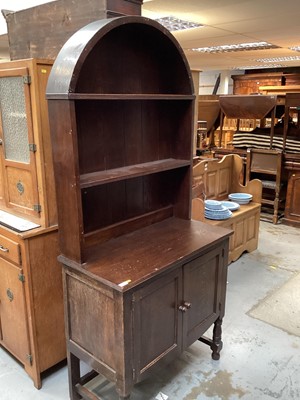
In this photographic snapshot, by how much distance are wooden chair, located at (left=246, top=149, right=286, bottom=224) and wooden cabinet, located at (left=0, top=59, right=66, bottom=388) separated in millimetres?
3646

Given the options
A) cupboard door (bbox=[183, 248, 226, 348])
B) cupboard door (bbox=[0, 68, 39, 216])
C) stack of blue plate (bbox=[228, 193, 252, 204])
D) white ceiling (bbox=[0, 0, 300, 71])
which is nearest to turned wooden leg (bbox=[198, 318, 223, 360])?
cupboard door (bbox=[183, 248, 226, 348])

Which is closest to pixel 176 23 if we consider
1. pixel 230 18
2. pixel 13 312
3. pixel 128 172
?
pixel 230 18

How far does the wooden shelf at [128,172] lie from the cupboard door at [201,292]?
1.76 feet

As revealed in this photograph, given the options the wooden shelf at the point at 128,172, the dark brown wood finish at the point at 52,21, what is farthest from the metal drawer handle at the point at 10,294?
the dark brown wood finish at the point at 52,21

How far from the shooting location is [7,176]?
6.97 feet

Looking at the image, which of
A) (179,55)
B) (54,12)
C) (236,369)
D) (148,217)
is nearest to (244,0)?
(179,55)

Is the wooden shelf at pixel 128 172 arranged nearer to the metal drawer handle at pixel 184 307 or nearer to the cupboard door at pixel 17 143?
the cupboard door at pixel 17 143

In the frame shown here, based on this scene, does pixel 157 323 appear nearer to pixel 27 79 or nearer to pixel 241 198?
pixel 27 79

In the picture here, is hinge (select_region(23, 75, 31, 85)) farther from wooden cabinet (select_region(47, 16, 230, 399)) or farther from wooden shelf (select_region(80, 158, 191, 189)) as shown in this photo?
wooden shelf (select_region(80, 158, 191, 189))

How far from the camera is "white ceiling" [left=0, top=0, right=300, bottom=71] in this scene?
3.18 m

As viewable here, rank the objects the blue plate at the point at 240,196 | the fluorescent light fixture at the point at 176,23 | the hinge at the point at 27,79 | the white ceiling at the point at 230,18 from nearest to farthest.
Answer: the hinge at the point at 27,79
the white ceiling at the point at 230,18
the fluorescent light fixture at the point at 176,23
the blue plate at the point at 240,196

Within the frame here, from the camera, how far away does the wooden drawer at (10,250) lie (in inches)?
76.7

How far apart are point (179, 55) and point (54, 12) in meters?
0.72

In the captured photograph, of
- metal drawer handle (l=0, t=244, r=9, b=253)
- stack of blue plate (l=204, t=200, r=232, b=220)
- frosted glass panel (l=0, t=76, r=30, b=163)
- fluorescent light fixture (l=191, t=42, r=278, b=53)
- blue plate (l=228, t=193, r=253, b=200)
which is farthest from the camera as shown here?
fluorescent light fixture (l=191, t=42, r=278, b=53)
